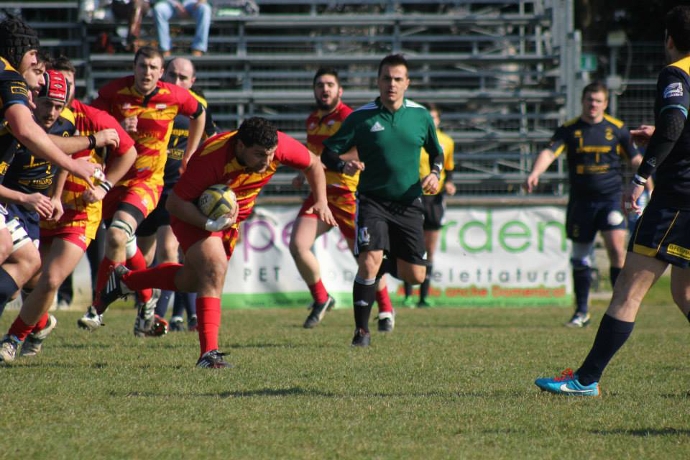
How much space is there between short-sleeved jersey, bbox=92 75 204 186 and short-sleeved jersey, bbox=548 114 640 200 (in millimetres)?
4293

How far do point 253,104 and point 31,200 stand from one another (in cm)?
1183

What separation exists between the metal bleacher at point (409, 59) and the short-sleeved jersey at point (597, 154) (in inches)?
207

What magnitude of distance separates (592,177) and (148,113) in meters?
4.86

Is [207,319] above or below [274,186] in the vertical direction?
above

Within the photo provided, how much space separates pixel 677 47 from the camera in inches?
216

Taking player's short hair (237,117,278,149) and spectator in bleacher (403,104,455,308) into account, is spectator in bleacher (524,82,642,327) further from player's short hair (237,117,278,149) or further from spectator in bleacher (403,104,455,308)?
player's short hair (237,117,278,149)

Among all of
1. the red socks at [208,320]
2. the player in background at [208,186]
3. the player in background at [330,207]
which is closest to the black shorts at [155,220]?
the player in background at [330,207]

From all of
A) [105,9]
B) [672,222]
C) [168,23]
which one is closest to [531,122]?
[168,23]

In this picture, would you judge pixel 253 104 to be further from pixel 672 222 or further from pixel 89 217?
pixel 672 222

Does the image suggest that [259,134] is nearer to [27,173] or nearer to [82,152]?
[27,173]

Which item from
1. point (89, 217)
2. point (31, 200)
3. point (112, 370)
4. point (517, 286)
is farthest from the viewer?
point (517, 286)

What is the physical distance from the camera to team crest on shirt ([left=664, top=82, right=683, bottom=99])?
17.3 feet

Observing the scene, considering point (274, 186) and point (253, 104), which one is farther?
point (253, 104)

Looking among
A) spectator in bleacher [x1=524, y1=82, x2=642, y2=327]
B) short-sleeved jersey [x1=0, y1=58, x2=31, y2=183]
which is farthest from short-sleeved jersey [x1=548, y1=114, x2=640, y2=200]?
short-sleeved jersey [x1=0, y1=58, x2=31, y2=183]
